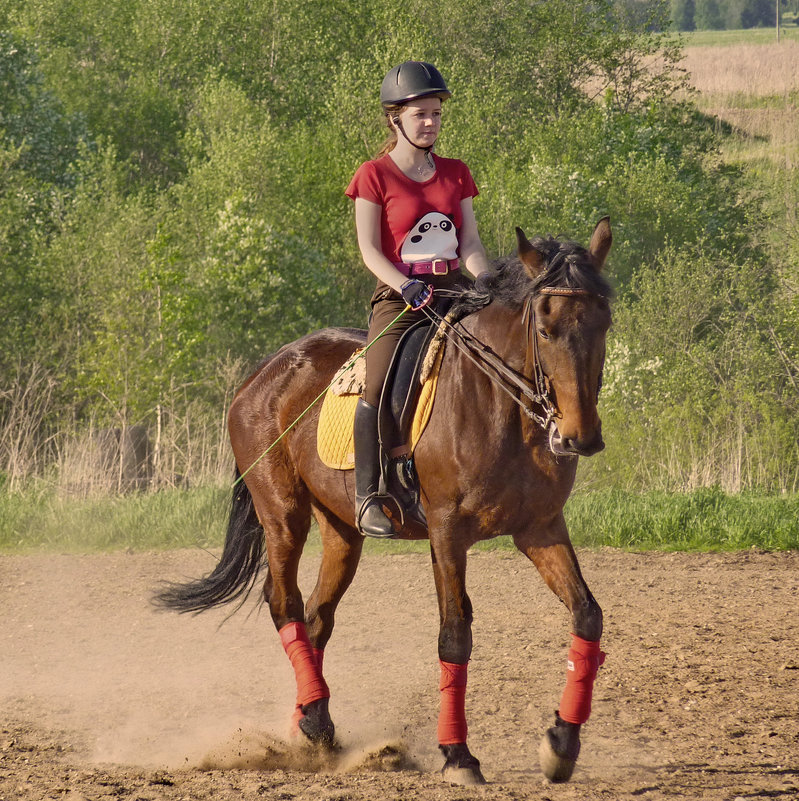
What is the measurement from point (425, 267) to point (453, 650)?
5.55 ft

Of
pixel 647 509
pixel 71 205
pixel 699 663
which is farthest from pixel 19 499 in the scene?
pixel 71 205

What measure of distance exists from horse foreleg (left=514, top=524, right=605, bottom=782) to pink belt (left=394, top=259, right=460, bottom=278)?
1324 millimetres

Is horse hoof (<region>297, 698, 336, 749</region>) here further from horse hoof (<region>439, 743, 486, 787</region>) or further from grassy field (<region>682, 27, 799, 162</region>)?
grassy field (<region>682, 27, 799, 162</region>)

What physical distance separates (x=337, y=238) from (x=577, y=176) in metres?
8.07

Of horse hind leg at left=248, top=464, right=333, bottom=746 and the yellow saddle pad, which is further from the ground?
the yellow saddle pad

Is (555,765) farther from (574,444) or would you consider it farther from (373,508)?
(574,444)

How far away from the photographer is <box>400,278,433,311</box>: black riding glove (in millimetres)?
4656

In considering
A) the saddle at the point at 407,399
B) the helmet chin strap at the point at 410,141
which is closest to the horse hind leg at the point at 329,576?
the saddle at the point at 407,399

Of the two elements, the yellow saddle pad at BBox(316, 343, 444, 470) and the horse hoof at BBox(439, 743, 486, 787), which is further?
the yellow saddle pad at BBox(316, 343, 444, 470)

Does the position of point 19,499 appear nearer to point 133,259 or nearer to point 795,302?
point 133,259

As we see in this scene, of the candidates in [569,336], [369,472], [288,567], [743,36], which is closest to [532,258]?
[569,336]

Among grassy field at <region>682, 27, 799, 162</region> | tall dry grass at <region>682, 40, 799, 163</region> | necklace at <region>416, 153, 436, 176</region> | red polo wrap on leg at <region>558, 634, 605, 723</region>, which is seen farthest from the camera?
tall dry grass at <region>682, 40, 799, 163</region>

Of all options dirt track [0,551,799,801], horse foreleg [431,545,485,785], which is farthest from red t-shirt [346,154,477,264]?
dirt track [0,551,799,801]

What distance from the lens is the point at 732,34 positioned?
274 ft
